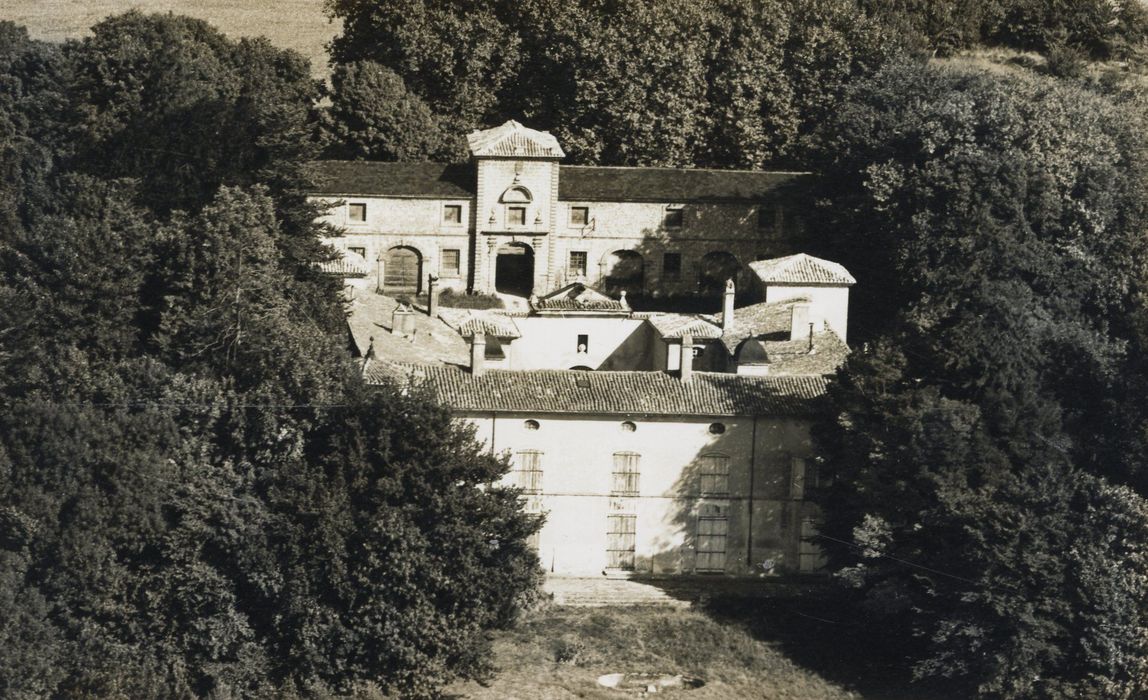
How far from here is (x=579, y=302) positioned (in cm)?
7081

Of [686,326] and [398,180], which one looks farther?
[398,180]

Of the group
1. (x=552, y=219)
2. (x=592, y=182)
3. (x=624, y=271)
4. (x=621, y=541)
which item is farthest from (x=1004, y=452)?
(x=592, y=182)

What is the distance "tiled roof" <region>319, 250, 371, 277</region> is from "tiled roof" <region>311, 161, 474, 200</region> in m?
4.71

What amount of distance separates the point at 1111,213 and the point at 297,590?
2995 centimetres

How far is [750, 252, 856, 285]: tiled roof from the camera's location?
68188 millimetres

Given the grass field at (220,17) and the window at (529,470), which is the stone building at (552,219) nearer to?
the window at (529,470)

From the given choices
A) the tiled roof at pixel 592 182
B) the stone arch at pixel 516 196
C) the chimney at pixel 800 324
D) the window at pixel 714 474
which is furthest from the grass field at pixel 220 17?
the window at pixel 714 474

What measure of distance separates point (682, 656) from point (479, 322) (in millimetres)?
16587

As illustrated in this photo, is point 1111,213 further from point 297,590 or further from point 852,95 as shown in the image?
point 297,590

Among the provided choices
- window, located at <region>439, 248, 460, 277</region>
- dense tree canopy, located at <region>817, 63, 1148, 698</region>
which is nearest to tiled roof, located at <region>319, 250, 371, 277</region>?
window, located at <region>439, 248, 460, 277</region>

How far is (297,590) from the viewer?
49594 millimetres

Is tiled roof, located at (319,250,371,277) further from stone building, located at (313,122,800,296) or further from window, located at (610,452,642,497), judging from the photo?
window, located at (610,452,642,497)

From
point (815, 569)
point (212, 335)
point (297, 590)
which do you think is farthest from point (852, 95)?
point (297, 590)

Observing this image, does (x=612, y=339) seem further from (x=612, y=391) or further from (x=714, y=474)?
(x=714, y=474)
